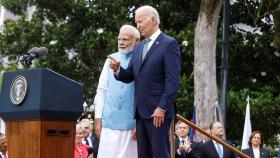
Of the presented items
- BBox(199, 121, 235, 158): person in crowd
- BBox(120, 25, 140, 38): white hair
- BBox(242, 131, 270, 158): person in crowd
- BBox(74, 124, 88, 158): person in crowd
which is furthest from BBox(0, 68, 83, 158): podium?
BBox(242, 131, 270, 158): person in crowd

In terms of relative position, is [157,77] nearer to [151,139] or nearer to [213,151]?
[151,139]

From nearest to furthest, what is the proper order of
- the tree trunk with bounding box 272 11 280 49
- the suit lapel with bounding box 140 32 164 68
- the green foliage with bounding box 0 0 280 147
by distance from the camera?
the suit lapel with bounding box 140 32 164 68, the tree trunk with bounding box 272 11 280 49, the green foliage with bounding box 0 0 280 147

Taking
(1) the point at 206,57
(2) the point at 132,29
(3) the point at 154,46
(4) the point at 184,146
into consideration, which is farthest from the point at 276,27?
(3) the point at 154,46

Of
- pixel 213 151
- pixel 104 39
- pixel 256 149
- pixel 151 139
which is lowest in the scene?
pixel 256 149

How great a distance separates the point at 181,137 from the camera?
11.6 meters

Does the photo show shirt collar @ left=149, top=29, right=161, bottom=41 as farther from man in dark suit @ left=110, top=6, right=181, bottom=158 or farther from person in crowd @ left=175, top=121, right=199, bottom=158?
person in crowd @ left=175, top=121, right=199, bottom=158

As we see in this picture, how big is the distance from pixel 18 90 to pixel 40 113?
0.40 meters

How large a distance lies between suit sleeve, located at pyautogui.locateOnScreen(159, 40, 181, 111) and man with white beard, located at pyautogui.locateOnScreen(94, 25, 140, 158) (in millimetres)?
677

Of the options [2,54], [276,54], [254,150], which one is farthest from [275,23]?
[2,54]

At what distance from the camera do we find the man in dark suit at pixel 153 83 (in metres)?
6.98

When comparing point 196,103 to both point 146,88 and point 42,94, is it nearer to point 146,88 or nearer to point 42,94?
point 146,88

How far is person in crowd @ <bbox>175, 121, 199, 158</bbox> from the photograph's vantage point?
10.7 metres

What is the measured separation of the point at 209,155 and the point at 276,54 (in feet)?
37.9

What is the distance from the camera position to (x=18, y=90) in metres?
6.30
